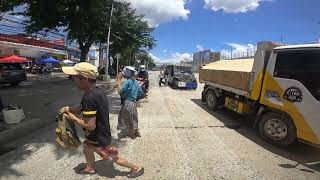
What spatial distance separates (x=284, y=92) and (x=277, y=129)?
0.88 metres

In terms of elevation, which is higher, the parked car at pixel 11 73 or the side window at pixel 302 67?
the side window at pixel 302 67

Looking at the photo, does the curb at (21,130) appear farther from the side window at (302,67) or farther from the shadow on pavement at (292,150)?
the side window at (302,67)

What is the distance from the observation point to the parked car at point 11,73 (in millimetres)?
22562

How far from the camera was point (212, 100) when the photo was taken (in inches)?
558

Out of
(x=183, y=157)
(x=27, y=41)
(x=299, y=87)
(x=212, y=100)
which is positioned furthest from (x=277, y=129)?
(x=27, y=41)

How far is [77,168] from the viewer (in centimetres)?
628

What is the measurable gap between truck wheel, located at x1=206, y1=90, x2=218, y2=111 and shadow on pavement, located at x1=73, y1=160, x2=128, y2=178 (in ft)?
25.6

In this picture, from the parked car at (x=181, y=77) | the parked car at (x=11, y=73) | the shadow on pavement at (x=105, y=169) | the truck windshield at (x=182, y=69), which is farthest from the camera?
the truck windshield at (x=182, y=69)

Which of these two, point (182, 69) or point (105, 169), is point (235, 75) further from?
point (182, 69)

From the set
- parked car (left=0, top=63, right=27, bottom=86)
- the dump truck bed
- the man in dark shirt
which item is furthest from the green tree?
the man in dark shirt

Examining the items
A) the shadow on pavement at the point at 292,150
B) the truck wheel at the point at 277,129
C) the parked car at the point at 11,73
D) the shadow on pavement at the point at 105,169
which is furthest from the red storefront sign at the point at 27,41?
the shadow on pavement at the point at 105,169

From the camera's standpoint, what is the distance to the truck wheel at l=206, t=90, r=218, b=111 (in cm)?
1378

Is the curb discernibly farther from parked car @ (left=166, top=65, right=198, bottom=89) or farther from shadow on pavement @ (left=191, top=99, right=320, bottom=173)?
parked car @ (left=166, top=65, right=198, bottom=89)

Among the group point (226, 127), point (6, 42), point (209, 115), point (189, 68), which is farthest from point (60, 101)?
point (6, 42)
